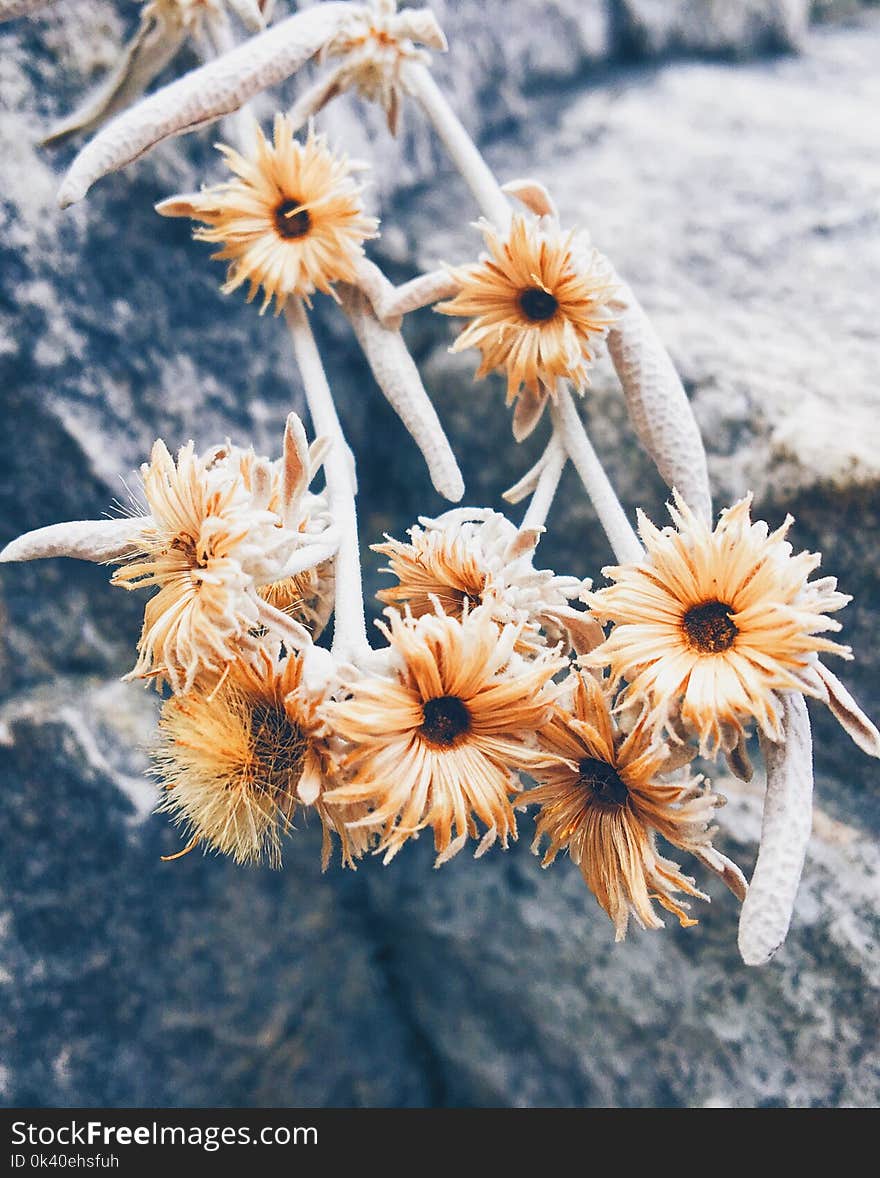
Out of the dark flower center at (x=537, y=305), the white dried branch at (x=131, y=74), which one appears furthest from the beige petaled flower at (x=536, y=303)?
the white dried branch at (x=131, y=74)

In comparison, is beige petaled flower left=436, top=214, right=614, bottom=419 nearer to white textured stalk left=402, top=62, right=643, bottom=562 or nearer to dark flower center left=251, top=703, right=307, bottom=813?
white textured stalk left=402, top=62, right=643, bottom=562

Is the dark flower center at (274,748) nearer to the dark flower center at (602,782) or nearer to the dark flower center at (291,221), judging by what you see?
the dark flower center at (602,782)

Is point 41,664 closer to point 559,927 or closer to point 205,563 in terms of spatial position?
point 205,563

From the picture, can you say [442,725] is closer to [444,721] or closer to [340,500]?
[444,721]

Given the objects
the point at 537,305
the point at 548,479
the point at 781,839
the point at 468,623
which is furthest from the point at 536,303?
the point at 781,839

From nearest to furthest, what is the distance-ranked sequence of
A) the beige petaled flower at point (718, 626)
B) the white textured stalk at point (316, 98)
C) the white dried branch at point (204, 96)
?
the beige petaled flower at point (718, 626), the white dried branch at point (204, 96), the white textured stalk at point (316, 98)

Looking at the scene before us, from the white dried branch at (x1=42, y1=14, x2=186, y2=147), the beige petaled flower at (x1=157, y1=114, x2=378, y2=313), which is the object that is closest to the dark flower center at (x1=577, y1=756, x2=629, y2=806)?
the beige petaled flower at (x1=157, y1=114, x2=378, y2=313)
